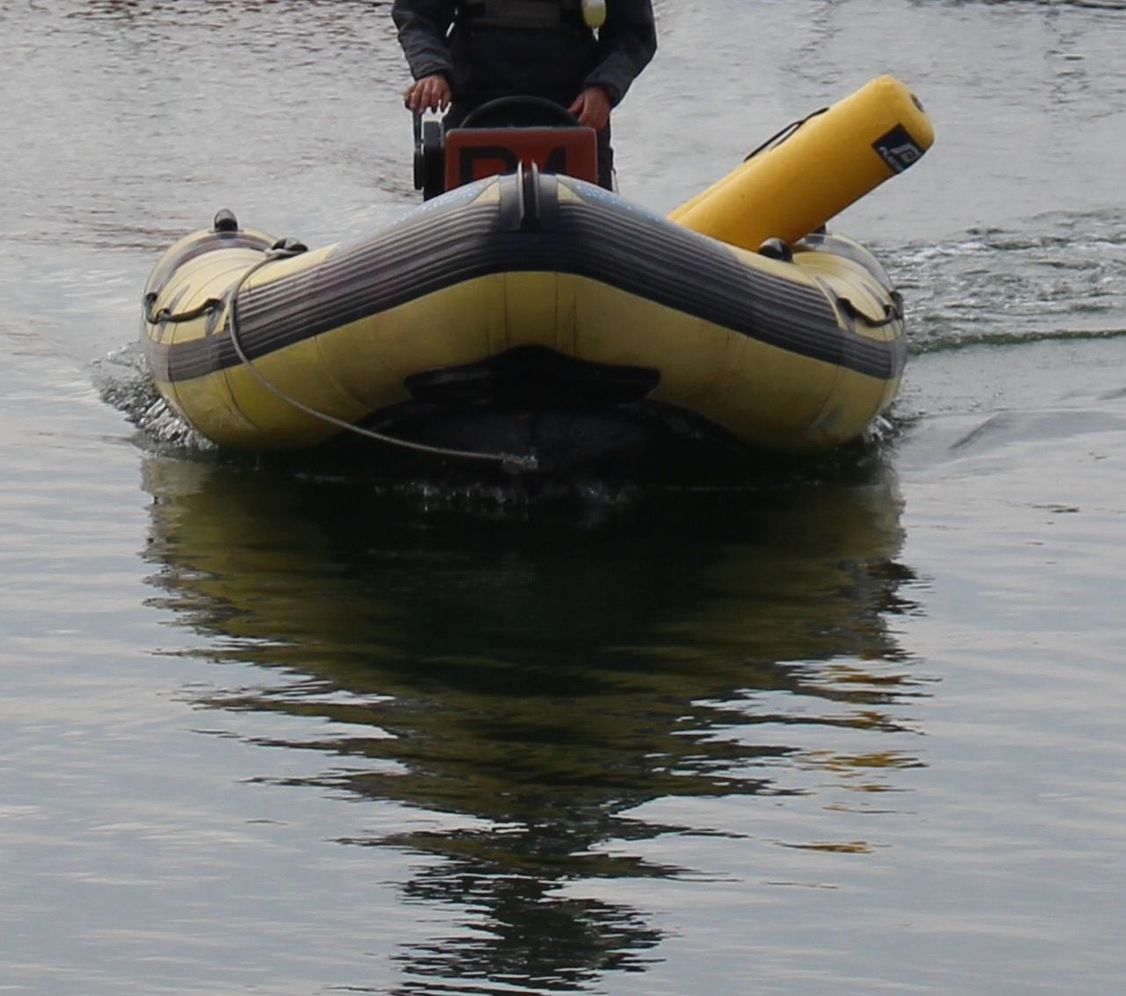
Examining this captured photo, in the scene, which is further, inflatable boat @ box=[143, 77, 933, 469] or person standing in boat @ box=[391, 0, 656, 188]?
person standing in boat @ box=[391, 0, 656, 188]

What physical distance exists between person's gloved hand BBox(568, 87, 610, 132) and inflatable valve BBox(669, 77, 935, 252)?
60cm

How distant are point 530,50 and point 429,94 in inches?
13.8

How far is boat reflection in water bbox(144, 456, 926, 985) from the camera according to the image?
392 centimetres

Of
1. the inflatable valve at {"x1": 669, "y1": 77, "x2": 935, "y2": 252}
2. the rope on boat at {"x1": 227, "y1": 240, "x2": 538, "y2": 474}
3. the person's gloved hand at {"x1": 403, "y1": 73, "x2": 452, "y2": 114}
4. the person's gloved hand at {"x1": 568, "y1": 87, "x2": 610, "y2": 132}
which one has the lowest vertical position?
the rope on boat at {"x1": 227, "y1": 240, "x2": 538, "y2": 474}

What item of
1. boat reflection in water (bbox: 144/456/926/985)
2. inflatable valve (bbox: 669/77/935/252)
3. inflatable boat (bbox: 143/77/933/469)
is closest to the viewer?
boat reflection in water (bbox: 144/456/926/985)

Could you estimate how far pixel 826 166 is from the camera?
298 inches

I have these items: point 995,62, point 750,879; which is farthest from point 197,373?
point 995,62

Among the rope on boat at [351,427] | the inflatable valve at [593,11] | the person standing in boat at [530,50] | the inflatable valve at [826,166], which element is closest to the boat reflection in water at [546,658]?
the rope on boat at [351,427]

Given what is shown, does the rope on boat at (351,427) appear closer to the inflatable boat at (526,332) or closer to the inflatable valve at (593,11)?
the inflatable boat at (526,332)

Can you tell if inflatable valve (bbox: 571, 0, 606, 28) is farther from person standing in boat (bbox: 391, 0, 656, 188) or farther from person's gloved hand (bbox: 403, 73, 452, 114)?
person's gloved hand (bbox: 403, 73, 452, 114)

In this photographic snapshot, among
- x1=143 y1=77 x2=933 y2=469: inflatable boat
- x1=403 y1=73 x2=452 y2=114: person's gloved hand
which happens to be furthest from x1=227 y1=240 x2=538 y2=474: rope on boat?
x1=403 y1=73 x2=452 y2=114: person's gloved hand

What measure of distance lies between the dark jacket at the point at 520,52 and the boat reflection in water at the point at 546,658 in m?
1.17

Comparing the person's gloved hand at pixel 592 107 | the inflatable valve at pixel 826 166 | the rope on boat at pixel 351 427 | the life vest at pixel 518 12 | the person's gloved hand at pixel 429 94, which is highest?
the life vest at pixel 518 12

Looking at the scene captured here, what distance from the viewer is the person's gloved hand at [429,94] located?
7004 mm
